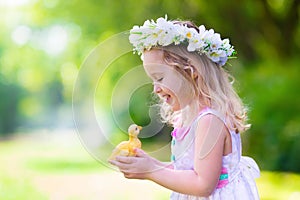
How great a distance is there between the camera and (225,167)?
218cm

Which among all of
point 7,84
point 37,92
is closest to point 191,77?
point 7,84

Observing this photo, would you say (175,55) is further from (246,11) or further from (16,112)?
(16,112)

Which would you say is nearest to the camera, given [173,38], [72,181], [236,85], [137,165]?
[137,165]

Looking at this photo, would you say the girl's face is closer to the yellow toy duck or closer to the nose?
the nose

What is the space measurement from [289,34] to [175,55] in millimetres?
7610

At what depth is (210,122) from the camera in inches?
82.3

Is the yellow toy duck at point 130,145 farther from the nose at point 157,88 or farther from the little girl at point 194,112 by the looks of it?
the nose at point 157,88

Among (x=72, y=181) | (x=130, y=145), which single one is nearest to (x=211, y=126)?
(x=130, y=145)

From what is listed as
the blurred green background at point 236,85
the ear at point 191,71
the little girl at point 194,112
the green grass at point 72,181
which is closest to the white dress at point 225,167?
the little girl at point 194,112

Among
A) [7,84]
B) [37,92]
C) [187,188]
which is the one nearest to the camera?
[187,188]

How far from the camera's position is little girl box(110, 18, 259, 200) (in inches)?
81.0

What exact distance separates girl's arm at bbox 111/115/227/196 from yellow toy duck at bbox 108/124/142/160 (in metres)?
0.02

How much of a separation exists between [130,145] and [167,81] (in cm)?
21

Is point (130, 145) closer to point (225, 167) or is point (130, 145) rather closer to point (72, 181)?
point (225, 167)
